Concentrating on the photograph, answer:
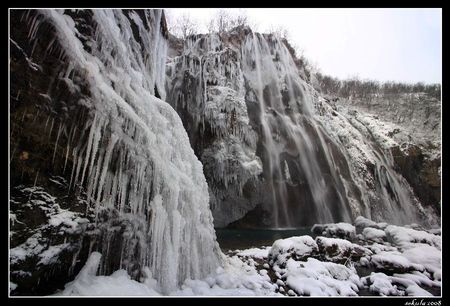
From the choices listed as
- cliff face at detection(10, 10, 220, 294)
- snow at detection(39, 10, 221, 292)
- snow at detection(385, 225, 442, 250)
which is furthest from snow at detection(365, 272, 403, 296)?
snow at detection(385, 225, 442, 250)

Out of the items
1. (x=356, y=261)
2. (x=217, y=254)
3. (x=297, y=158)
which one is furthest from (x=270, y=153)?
(x=217, y=254)

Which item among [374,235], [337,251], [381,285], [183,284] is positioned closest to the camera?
[183,284]

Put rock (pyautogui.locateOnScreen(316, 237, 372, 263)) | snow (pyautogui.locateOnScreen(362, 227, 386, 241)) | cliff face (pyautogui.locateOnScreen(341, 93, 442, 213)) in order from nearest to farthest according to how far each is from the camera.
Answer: rock (pyautogui.locateOnScreen(316, 237, 372, 263)) < snow (pyautogui.locateOnScreen(362, 227, 386, 241)) < cliff face (pyautogui.locateOnScreen(341, 93, 442, 213))

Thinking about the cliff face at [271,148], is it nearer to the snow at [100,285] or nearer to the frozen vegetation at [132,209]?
the frozen vegetation at [132,209]

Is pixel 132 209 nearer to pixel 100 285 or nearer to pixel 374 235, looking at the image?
→ pixel 100 285

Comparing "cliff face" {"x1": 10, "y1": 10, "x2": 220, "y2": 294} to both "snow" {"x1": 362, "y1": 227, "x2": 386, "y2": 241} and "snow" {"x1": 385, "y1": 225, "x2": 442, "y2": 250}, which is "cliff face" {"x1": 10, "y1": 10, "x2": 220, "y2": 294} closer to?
"snow" {"x1": 385, "y1": 225, "x2": 442, "y2": 250}

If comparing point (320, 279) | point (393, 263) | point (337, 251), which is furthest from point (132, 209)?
point (393, 263)
